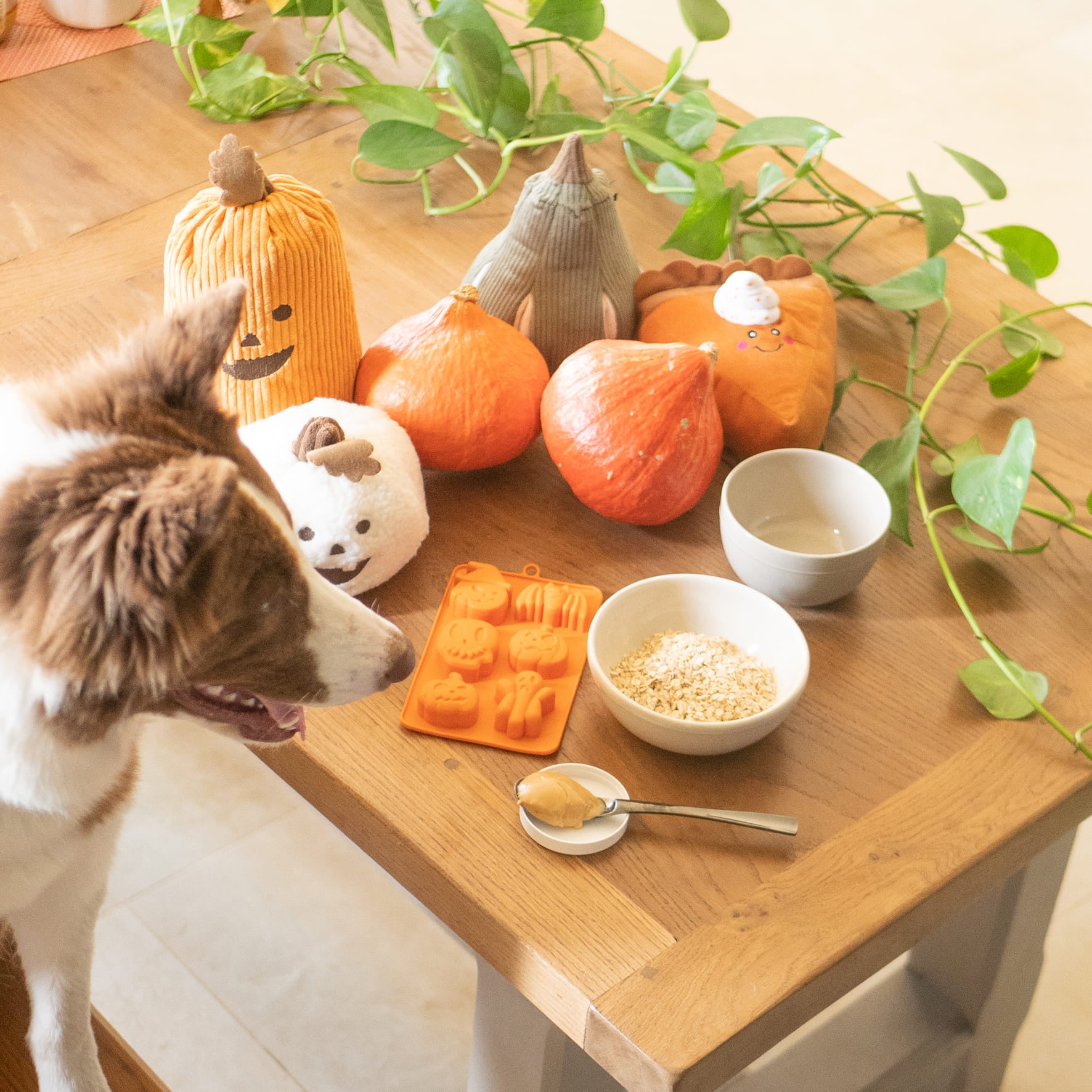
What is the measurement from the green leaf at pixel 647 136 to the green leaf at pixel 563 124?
1.1 inches

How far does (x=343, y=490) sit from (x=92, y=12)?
98 centimetres

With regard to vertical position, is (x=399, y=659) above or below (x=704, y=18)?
below

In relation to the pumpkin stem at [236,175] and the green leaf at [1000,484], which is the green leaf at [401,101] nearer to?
the pumpkin stem at [236,175]

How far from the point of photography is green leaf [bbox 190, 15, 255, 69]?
1334 mm

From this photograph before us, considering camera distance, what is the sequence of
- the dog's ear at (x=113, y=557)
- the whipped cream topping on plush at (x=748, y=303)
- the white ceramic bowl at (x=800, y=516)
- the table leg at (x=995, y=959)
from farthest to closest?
the table leg at (x=995, y=959)
the whipped cream topping on plush at (x=748, y=303)
the white ceramic bowl at (x=800, y=516)
the dog's ear at (x=113, y=557)

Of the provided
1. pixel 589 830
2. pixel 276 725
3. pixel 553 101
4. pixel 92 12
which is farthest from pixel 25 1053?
pixel 92 12

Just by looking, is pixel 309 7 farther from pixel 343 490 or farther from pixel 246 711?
pixel 246 711

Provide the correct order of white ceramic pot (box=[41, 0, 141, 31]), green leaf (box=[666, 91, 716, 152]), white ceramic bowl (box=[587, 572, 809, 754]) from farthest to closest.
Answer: white ceramic pot (box=[41, 0, 141, 31])
green leaf (box=[666, 91, 716, 152])
white ceramic bowl (box=[587, 572, 809, 754])

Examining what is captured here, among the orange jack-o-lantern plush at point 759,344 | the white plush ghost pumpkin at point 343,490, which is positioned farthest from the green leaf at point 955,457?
the white plush ghost pumpkin at point 343,490

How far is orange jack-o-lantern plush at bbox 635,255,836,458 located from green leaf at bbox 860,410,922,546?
5 centimetres

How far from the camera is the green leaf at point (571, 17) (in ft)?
3.97

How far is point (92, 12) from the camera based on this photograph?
4.78ft

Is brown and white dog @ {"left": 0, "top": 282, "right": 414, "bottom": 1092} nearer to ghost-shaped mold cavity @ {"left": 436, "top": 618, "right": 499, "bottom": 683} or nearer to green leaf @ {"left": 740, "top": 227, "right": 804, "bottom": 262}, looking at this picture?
ghost-shaped mold cavity @ {"left": 436, "top": 618, "right": 499, "bottom": 683}

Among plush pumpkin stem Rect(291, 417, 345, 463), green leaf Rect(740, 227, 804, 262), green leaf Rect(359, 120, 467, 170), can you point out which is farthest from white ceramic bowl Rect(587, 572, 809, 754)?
green leaf Rect(359, 120, 467, 170)
